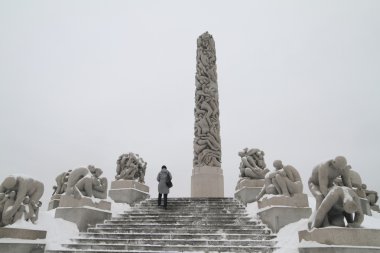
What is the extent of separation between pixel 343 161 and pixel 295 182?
8.03 feet

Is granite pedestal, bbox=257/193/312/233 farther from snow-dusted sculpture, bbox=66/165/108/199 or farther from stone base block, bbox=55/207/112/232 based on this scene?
snow-dusted sculpture, bbox=66/165/108/199

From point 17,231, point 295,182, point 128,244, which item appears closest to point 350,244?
point 295,182

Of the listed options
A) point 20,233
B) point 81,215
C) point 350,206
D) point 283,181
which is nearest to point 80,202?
point 81,215

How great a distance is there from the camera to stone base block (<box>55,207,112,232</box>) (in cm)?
909

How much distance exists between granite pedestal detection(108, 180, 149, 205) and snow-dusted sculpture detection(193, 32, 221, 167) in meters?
4.42

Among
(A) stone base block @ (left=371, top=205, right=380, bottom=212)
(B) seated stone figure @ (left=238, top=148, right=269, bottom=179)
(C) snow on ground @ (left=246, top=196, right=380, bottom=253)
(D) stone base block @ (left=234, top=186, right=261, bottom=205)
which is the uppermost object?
(B) seated stone figure @ (left=238, top=148, right=269, bottom=179)

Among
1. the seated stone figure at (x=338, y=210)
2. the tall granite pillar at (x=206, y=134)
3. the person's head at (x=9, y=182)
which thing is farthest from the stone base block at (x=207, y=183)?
the person's head at (x=9, y=182)

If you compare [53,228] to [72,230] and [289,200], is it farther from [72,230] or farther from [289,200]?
[289,200]

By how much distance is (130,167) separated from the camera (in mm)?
12930

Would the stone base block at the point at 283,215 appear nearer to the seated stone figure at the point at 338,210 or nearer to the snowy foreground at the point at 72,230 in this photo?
the snowy foreground at the point at 72,230

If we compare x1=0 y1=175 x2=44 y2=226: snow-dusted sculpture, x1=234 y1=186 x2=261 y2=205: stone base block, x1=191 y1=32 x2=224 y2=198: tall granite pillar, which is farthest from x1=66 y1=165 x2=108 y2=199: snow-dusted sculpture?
x1=191 y1=32 x2=224 y2=198: tall granite pillar

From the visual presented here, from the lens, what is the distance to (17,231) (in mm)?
7043

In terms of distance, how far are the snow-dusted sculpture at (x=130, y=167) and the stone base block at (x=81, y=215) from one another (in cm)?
326

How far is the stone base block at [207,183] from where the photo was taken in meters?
15.4
